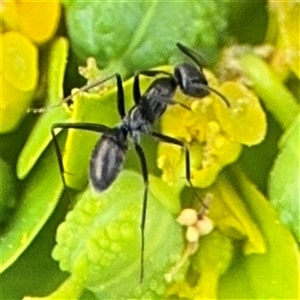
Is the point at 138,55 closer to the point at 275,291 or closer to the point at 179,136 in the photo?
the point at 179,136

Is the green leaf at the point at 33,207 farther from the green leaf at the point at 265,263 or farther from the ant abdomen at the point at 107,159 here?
the green leaf at the point at 265,263

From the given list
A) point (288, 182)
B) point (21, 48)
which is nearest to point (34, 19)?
point (21, 48)

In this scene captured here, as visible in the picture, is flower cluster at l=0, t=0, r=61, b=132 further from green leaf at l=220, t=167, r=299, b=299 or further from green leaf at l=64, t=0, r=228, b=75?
green leaf at l=220, t=167, r=299, b=299

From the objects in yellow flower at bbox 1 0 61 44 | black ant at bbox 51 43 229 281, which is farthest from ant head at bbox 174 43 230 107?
yellow flower at bbox 1 0 61 44

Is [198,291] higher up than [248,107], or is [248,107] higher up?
[248,107]

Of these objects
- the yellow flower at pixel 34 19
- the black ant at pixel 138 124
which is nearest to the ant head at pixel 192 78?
the black ant at pixel 138 124

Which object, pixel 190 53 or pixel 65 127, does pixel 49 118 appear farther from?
pixel 190 53

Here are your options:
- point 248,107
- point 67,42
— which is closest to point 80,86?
point 67,42
